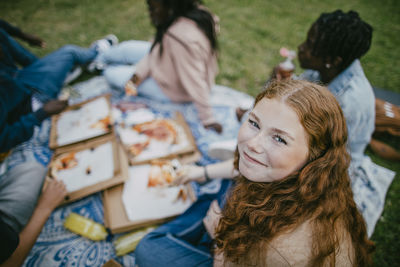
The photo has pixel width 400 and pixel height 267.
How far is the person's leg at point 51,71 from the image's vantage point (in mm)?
2357

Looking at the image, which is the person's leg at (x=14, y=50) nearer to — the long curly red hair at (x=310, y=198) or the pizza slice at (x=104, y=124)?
the pizza slice at (x=104, y=124)

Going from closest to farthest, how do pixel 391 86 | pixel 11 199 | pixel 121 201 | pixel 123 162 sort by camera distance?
pixel 11 199 → pixel 121 201 → pixel 123 162 → pixel 391 86

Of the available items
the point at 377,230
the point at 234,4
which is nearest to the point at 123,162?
the point at 377,230

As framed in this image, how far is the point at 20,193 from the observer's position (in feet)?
4.80

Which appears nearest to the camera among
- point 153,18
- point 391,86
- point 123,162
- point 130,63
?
point 123,162

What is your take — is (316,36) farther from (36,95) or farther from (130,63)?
(36,95)

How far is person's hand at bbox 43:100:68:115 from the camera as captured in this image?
6.79ft

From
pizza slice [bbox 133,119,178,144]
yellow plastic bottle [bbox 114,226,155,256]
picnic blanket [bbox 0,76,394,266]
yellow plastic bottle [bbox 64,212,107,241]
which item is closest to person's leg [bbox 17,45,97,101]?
picnic blanket [bbox 0,76,394,266]

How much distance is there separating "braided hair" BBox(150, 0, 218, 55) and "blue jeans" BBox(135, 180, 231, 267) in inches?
61.5

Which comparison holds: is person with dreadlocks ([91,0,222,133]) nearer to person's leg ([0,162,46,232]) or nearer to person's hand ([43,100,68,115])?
person's hand ([43,100,68,115])

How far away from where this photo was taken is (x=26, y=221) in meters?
1.42

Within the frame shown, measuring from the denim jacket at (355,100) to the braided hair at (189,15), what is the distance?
130 centimetres

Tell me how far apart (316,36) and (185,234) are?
1911 mm

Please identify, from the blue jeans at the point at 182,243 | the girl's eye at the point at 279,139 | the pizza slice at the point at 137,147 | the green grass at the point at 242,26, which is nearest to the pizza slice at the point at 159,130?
the pizza slice at the point at 137,147
